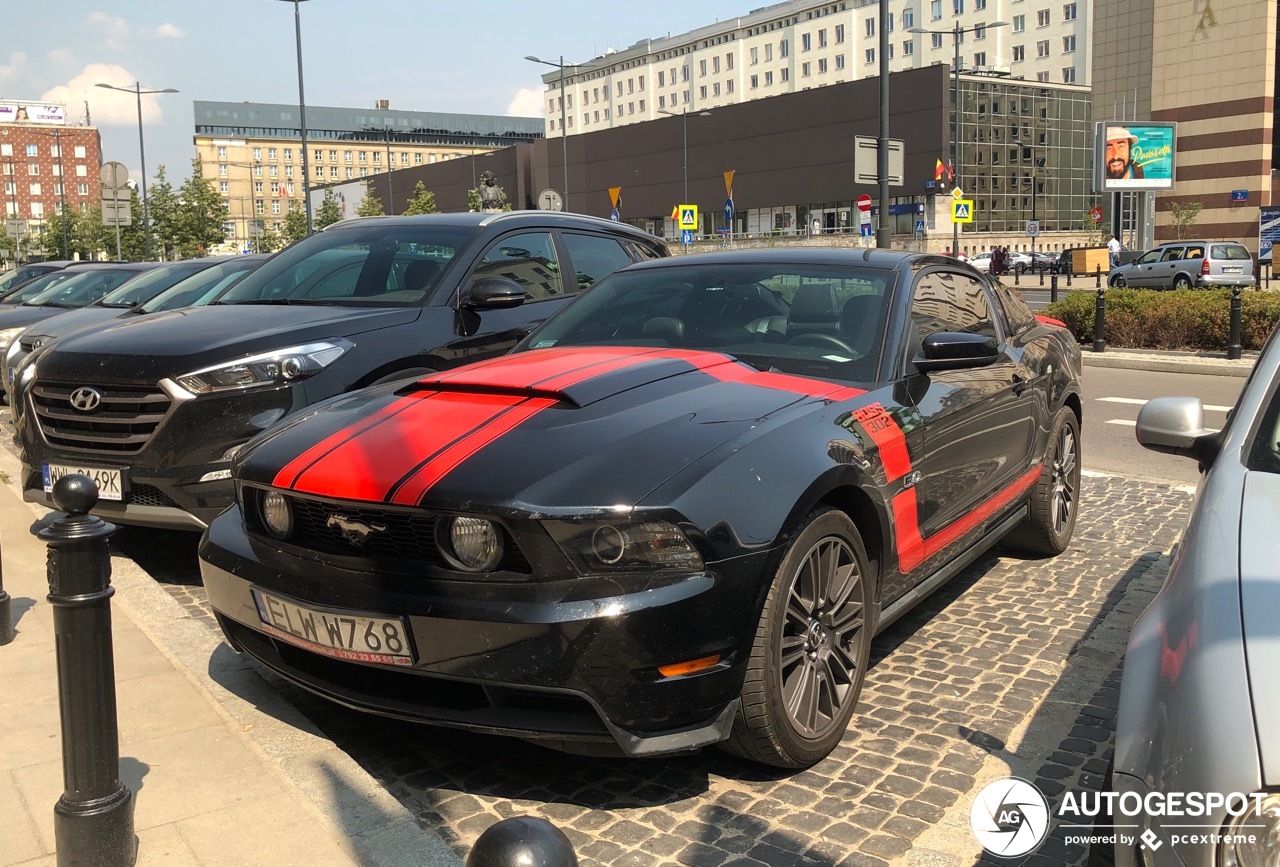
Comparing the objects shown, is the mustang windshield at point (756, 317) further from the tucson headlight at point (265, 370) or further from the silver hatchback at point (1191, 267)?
the silver hatchback at point (1191, 267)

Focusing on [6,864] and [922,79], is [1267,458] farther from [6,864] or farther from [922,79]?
[922,79]

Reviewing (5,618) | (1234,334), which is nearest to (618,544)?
(5,618)

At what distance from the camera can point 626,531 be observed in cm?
287

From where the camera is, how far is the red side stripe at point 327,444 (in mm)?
3299

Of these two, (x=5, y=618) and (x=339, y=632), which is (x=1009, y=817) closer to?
(x=339, y=632)

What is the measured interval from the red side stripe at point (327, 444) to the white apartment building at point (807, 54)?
76.0 m

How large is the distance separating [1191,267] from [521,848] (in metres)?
37.3

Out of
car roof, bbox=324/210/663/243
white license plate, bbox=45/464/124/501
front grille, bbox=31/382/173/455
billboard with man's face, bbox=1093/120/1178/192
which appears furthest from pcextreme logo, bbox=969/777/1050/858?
billboard with man's face, bbox=1093/120/1178/192

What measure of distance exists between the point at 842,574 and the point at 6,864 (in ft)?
7.77

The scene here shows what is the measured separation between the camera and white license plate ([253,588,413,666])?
2979 mm

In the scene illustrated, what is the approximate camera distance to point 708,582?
289 centimetres

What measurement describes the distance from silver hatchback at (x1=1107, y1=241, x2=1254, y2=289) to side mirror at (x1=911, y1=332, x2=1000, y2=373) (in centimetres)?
3136

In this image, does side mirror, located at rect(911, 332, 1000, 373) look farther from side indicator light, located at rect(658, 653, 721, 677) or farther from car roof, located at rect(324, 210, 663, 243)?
car roof, located at rect(324, 210, 663, 243)

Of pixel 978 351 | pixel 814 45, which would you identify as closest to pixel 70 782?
pixel 978 351
